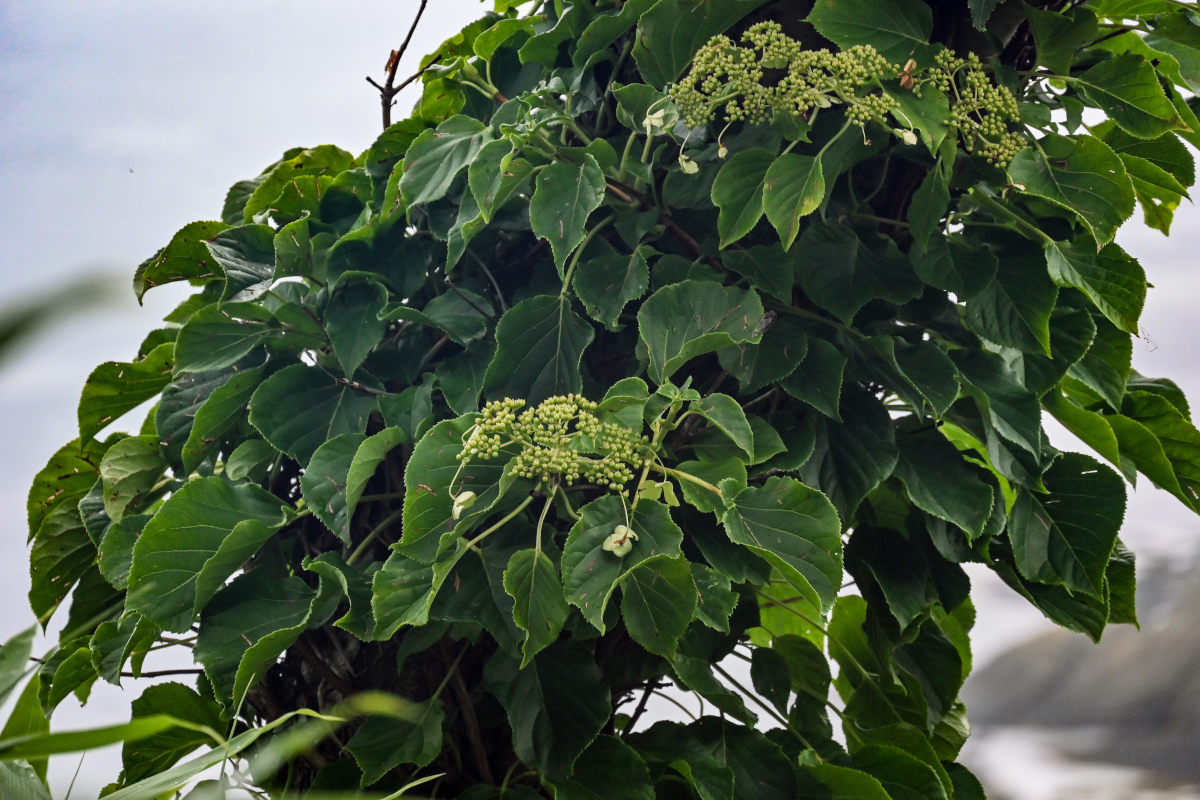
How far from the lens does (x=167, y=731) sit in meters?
0.76

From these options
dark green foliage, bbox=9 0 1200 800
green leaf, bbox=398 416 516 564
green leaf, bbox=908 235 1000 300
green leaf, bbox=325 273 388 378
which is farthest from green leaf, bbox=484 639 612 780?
green leaf, bbox=908 235 1000 300

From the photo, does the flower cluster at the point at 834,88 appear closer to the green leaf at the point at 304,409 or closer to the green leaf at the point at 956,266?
the green leaf at the point at 956,266

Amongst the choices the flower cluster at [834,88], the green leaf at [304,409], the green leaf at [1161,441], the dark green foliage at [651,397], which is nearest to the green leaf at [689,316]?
the dark green foliage at [651,397]

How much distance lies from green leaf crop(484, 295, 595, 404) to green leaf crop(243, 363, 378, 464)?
0.11 m

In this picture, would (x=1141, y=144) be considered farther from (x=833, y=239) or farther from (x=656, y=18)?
(x=656, y=18)

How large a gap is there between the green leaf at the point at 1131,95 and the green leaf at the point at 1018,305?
11 cm

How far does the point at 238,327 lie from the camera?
695mm

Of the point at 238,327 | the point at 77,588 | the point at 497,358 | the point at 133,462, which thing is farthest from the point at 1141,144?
the point at 77,588

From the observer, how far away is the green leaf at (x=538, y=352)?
0.63m

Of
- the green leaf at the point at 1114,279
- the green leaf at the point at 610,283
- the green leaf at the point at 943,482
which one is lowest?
the green leaf at the point at 943,482

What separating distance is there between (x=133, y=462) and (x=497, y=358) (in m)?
Result: 0.32

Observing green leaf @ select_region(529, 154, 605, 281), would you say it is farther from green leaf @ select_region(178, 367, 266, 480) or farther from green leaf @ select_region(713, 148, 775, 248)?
green leaf @ select_region(178, 367, 266, 480)

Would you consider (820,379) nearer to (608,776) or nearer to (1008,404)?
(1008,404)

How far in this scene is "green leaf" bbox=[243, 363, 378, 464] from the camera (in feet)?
2.19
